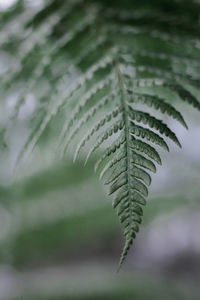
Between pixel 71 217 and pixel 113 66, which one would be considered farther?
pixel 71 217

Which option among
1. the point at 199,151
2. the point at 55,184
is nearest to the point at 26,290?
the point at 55,184

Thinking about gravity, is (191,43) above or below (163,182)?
below

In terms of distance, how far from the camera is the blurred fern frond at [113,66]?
508 millimetres

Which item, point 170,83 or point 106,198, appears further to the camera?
point 106,198

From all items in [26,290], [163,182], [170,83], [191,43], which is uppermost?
[163,182]

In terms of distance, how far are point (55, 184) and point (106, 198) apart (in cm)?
23

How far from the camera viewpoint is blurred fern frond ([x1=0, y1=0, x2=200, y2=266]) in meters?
0.51

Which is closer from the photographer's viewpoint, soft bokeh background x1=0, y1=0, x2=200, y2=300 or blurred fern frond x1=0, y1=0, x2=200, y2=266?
blurred fern frond x1=0, y1=0, x2=200, y2=266

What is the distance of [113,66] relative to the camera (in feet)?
2.13

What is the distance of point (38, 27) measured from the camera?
0.82 m

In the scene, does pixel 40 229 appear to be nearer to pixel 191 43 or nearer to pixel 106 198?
pixel 106 198

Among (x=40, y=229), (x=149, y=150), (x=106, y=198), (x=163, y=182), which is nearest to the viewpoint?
(x=149, y=150)

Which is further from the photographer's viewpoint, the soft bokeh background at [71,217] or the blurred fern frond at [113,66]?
the soft bokeh background at [71,217]

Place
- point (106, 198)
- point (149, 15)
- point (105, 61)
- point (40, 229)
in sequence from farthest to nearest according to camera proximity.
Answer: point (40, 229), point (106, 198), point (149, 15), point (105, 61)
